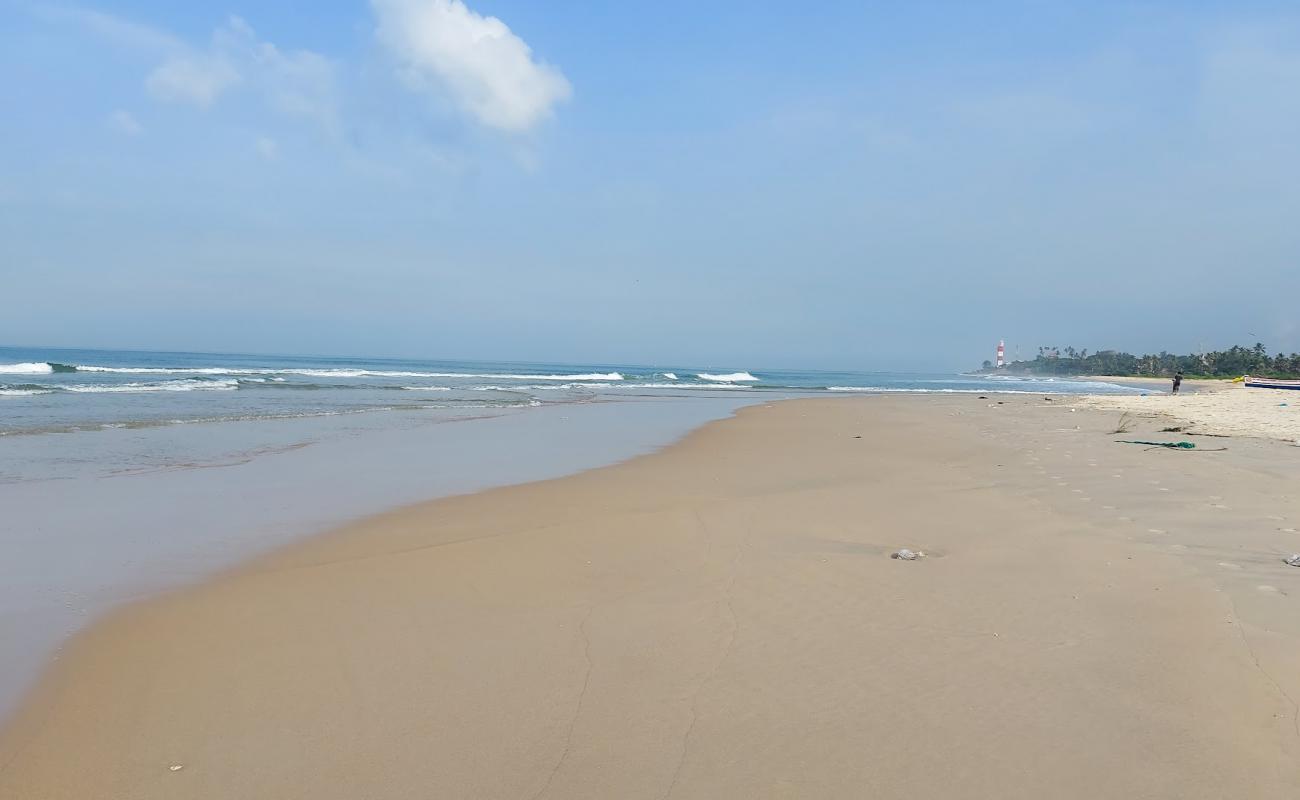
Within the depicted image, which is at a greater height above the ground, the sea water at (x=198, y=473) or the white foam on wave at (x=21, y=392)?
the white foam on wave at (x=21, y=392)

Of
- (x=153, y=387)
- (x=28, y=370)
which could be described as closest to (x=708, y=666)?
(x=153, y=387)

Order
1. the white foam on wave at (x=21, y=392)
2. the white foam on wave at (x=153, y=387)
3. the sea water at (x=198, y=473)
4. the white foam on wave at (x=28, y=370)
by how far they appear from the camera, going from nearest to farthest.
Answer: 1. the sea water at (x=198, y=473)
2. the white foam on wave at (x=21, y=392)
3. the white foam on wave at (x=153, y=387)
4. the white foam on wave at (x=28, y=370)

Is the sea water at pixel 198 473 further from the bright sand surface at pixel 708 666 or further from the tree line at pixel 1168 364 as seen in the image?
the tree line at pixel 1168 364

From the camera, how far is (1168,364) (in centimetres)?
8756

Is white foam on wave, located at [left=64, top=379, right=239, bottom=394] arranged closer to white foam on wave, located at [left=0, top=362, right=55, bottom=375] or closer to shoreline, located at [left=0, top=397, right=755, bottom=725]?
white foam on wave, located at [left=0, top=362, right=55, bottom=375]

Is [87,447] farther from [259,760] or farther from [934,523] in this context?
[934,523]

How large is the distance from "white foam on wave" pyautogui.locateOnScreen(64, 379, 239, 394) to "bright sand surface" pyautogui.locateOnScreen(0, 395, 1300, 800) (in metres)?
23.4

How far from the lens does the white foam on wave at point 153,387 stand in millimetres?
24219

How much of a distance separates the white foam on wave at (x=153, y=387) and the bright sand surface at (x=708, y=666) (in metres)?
23.4

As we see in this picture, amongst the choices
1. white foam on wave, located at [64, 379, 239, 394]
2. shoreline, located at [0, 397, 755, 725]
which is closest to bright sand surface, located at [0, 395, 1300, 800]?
shoreline, located at [0, 397, 755, 725]

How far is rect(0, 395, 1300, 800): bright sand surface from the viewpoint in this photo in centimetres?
257

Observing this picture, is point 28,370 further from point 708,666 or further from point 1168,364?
point 1168,364

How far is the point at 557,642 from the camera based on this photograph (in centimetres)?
373

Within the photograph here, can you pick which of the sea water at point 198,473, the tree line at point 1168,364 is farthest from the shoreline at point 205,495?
the tree line at point 1168,364
